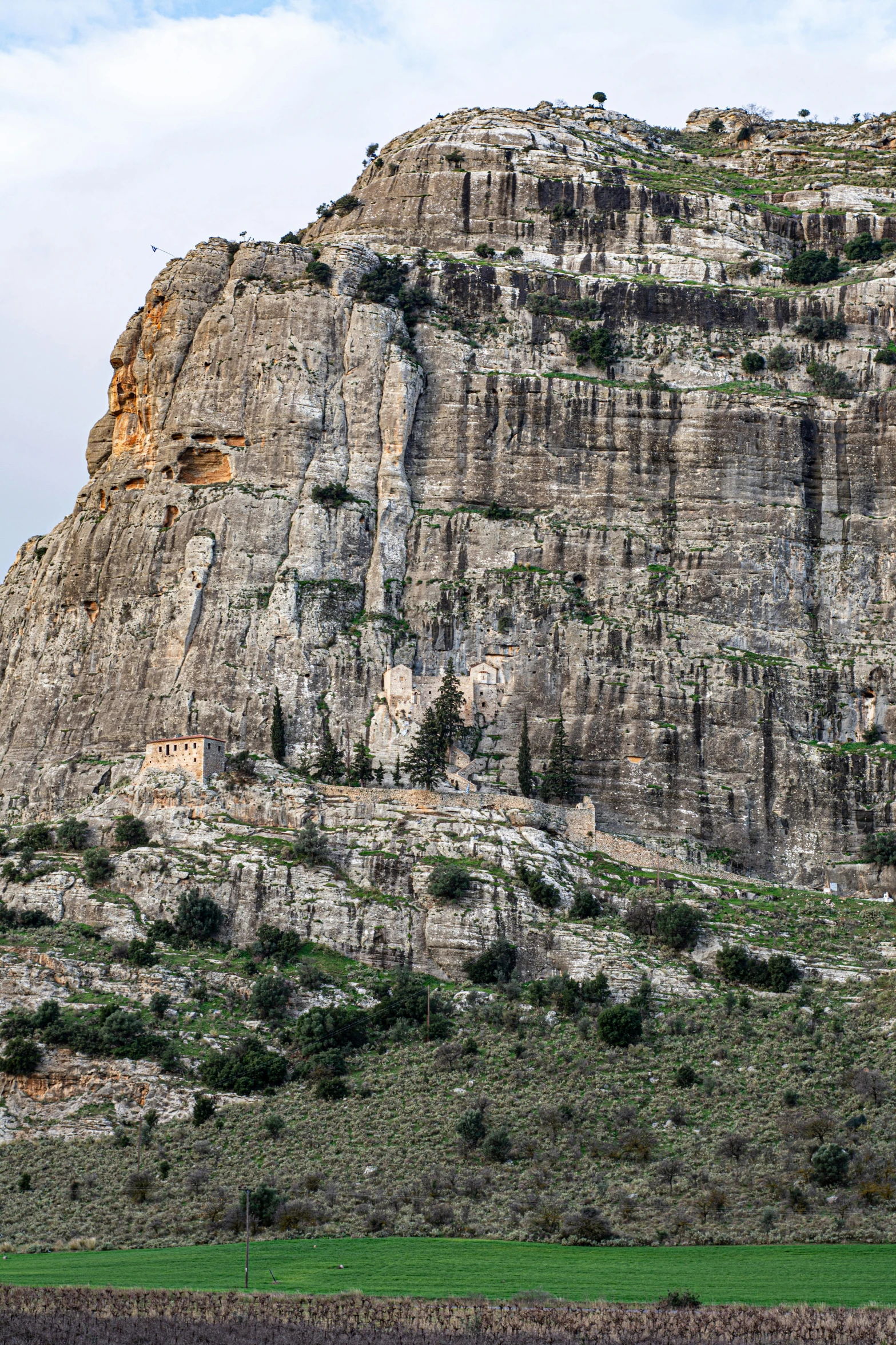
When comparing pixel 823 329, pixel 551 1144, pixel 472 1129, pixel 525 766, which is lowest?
pixel 551 1144

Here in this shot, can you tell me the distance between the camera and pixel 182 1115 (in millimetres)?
55562

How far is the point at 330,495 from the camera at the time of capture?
8562 centimetres

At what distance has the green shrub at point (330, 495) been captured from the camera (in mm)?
85562

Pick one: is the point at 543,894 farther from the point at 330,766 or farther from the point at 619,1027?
the point at 330,766

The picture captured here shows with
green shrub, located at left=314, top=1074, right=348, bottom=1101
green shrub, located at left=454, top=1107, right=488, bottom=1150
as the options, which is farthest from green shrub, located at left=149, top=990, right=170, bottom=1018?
green shrub, located at left=454, top=1107, right=488, bottom=1150

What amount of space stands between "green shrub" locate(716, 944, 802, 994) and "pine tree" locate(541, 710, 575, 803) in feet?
47.5

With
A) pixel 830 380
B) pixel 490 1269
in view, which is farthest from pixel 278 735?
pixel 490 1269

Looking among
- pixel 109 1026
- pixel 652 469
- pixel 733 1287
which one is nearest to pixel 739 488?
pixel 652 469

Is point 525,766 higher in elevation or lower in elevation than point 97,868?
higher

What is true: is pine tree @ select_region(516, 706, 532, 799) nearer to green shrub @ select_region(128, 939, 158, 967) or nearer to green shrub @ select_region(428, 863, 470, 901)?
green shrub @ select_region(428, 863, 470, 901)

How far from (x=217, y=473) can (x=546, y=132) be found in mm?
37492

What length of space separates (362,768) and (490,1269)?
3638cm

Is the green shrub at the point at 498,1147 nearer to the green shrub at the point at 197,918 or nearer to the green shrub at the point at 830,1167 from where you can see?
the green shrub at the point at 830,1167

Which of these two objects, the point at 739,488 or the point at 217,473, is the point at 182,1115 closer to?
the point at 217,473
